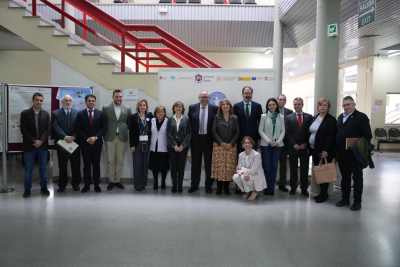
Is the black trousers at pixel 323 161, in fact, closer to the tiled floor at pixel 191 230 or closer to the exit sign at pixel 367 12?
the tiled floor at pixel 191 230

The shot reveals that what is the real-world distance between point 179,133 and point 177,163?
1.74 feet

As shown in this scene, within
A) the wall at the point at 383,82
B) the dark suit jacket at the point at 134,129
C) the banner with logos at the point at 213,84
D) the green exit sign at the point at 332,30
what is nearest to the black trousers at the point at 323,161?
the banner with logos at the point at 213,84

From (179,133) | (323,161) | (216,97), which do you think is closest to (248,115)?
(216,97)

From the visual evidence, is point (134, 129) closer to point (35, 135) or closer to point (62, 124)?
point (62, 124)

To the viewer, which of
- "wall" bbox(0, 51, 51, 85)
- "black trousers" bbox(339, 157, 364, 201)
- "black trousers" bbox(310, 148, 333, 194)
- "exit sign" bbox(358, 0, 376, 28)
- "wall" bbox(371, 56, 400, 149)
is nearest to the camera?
"black trousers" bbox(339, 157, 364, 201)

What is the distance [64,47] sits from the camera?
5324 mm

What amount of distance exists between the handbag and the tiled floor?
14.9 inches

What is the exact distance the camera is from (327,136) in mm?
4320

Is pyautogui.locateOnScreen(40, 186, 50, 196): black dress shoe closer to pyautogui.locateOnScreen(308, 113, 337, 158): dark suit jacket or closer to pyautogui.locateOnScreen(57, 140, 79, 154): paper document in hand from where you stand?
pyautogui.locateOnScreen(57, 140, 79, 154): paper document in hand

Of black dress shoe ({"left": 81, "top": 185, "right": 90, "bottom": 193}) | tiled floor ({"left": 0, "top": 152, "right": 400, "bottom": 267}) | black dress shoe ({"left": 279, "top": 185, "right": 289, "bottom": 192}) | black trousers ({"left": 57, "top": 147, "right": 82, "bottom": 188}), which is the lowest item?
tiled floor ({"left": 0, "top": 152, "right": 400, "bottom": 267})

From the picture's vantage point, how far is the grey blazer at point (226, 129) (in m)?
4.56

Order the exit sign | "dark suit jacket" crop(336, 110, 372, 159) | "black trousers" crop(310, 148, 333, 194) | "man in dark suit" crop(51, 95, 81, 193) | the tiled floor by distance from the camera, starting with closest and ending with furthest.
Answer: the tiled floor
"dark suit jacket" crop(336, 110, 372, 159)
the exit sign
"black trousers" crop(310, 148, 333, 194)
"man in dark suit" crop(51, 95, 81, 193)

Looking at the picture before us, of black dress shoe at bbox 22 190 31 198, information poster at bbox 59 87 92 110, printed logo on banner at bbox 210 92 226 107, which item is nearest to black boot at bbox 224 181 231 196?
printed logo on banner at bbox 210 92 226 107

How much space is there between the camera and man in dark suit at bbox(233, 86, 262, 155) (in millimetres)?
4695
